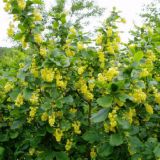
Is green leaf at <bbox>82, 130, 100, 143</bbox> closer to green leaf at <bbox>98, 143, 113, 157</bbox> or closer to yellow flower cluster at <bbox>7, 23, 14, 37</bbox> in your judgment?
green leaf at <bbox>98, 143, 113, 157</bbox>

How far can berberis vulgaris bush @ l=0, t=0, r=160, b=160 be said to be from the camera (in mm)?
2562

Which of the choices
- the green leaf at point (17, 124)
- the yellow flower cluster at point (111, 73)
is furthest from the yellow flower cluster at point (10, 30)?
the yellow flower cluster at point (111, 73)

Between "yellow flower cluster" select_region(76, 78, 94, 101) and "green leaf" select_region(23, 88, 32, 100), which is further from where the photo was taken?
"yellow flower cluster" select_region(76, 78, 94, 101)

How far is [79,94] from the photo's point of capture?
3152 mm

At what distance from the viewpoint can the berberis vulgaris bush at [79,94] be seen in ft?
8.41

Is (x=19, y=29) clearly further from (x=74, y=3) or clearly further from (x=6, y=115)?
(x=74, y=3)

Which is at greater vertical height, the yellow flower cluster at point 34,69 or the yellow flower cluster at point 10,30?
the yellow flower cluster at point 10,30

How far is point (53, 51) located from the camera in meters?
2.81

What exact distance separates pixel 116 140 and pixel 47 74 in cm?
66

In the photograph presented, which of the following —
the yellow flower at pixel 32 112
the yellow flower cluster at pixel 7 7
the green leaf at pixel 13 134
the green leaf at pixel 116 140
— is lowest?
the green leaf at pixel 13 134

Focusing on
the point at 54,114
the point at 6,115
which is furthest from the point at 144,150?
the point at 6,115

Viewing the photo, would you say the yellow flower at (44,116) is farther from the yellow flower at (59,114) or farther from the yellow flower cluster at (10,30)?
the yellow flower cluster at (10,30)

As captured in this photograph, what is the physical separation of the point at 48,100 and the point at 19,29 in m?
0.59

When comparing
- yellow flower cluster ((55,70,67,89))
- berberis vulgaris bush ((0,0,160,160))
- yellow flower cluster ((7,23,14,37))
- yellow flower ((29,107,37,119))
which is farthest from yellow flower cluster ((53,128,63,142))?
yellow flower cluster ((7,23,14,37))
